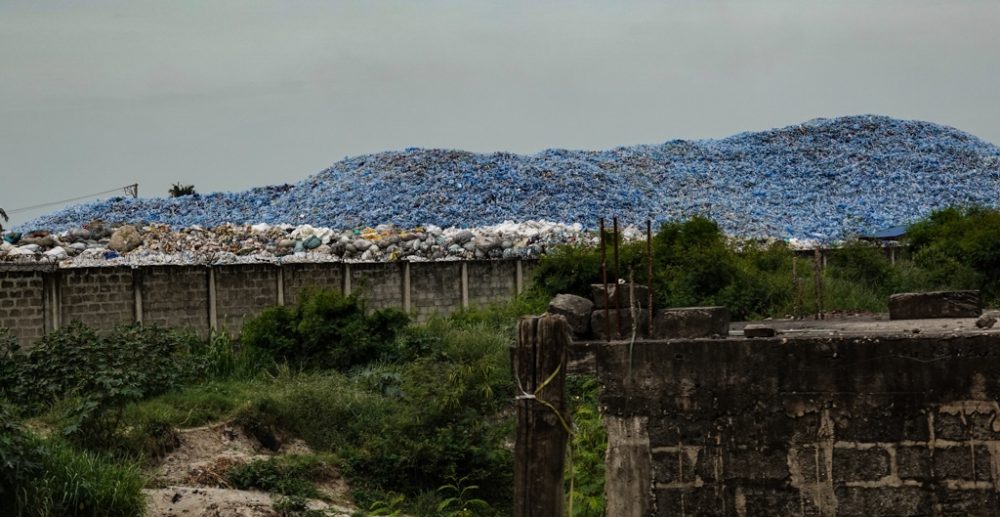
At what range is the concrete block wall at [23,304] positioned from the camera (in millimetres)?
20625

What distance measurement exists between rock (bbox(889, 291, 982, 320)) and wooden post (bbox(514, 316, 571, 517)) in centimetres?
504

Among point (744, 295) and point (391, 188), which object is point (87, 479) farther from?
point (391, 188)

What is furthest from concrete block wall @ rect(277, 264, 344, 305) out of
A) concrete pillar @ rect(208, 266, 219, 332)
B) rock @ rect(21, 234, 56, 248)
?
rock @ rect(21, 234, 56, 248)

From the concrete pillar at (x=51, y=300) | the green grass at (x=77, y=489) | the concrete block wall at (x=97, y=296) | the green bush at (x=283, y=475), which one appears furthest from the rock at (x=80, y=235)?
the green grass at (x=77, y=489)

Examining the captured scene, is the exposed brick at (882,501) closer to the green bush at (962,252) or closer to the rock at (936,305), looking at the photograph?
the rock at (936,305)

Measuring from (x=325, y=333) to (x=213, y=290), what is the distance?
4.23 m

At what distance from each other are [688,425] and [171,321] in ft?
49.2

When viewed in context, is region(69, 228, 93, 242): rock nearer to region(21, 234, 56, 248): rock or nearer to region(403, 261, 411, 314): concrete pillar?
region(21, 234, 56, 248): rock

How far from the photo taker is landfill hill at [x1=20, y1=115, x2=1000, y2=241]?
34.9 metres

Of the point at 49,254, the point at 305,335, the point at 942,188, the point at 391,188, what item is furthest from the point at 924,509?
the point at 942,188

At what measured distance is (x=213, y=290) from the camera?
72.5ft

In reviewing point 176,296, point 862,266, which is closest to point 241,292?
point 176,296

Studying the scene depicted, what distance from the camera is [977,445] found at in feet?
25.5

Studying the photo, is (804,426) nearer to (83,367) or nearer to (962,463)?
(962,463)
